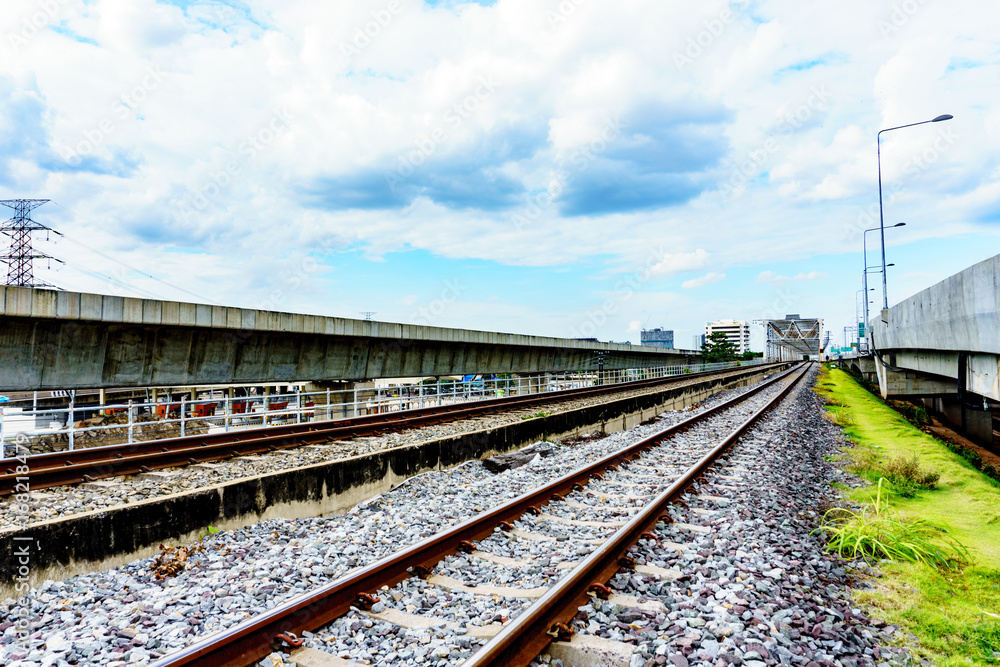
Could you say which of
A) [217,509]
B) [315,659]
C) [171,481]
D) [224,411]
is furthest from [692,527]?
[224,411]

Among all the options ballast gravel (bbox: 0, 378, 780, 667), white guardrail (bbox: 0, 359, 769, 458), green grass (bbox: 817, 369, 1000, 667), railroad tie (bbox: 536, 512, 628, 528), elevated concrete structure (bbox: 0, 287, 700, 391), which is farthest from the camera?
elevated concrete structure (bbox: 0, 287, 700, 391)

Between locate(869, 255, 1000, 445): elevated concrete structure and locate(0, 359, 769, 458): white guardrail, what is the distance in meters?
12.1

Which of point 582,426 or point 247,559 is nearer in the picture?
point 247,559

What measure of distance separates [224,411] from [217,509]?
18.2 m

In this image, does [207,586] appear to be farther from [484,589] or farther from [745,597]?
[745,597]

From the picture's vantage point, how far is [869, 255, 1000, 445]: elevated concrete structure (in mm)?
9672

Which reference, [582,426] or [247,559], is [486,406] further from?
[247,559]

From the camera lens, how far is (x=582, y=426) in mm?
17250

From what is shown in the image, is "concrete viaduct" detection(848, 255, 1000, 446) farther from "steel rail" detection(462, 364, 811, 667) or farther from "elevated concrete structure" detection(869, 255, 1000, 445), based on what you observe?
"steel rail" detection(462, 364, 811, 667)

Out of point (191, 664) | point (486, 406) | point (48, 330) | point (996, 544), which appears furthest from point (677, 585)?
point (48, 330)

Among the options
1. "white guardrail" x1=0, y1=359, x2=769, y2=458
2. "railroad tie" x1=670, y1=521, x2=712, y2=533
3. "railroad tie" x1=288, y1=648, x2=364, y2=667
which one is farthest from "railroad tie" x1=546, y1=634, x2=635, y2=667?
"white guardrail" x1=0, y1=359, x2=769, y2=458

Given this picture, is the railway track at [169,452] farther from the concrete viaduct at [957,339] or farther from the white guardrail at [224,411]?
the concrete viaduct at [957,339]

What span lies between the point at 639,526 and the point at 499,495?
2912 mm

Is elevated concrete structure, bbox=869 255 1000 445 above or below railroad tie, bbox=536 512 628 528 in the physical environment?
above
